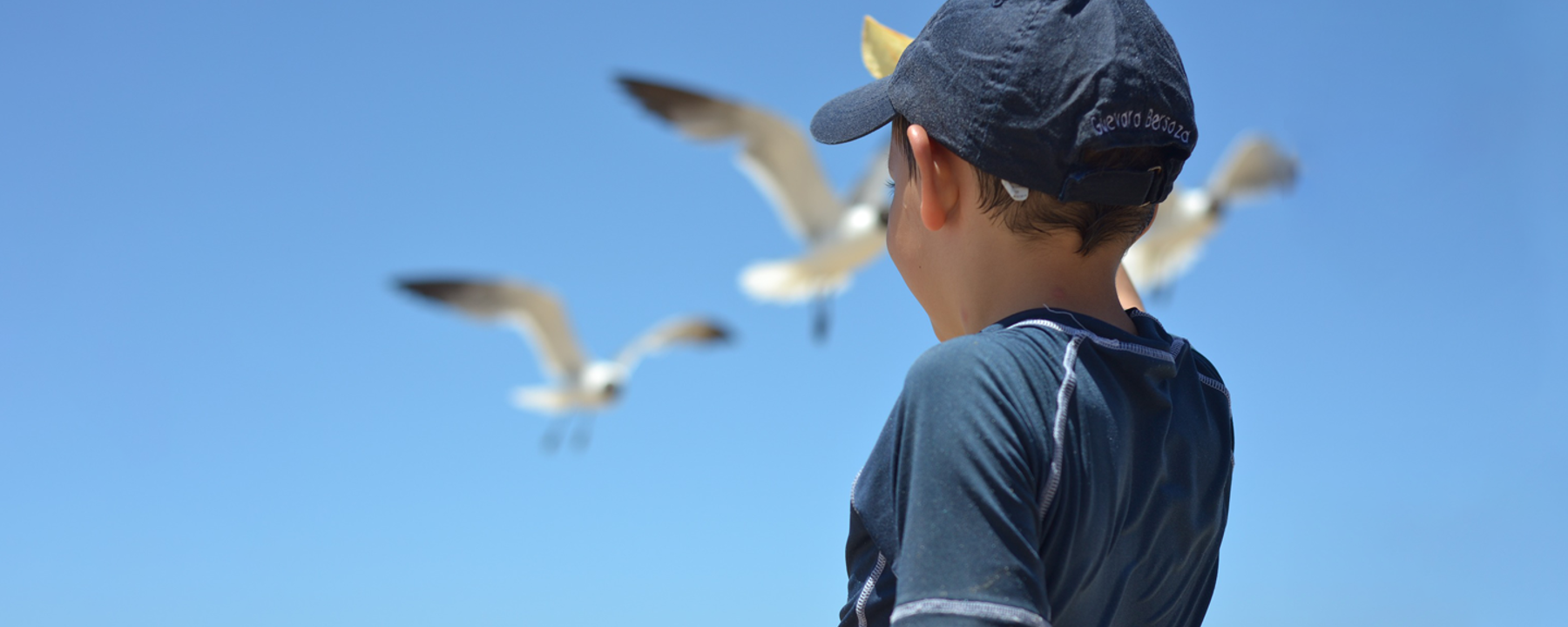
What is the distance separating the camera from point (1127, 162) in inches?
35.0

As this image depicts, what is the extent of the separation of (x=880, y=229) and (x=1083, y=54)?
29.4ft

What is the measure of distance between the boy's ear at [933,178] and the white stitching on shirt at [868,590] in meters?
0.25

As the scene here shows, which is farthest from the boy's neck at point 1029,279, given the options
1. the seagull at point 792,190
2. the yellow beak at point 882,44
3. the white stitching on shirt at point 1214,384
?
the seagull at point 792,190

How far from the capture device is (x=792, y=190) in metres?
10.1

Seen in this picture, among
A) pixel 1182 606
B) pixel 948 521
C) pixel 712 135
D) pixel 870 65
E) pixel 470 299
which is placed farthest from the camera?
pixel 470 299

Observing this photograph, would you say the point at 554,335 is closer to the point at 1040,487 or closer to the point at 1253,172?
the point at 1253,172

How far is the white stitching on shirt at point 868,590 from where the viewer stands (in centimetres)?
87

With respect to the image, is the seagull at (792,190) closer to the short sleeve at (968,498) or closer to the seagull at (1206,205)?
the seagull at (1206,205)

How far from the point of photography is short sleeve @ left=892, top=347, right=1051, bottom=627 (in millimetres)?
740

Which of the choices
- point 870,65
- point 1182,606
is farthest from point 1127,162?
point 870,65

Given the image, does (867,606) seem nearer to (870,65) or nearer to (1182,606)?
(1182,606)

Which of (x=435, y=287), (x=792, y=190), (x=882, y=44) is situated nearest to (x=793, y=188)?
(x=792, y=190)

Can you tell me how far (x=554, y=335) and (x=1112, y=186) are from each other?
12672 mm

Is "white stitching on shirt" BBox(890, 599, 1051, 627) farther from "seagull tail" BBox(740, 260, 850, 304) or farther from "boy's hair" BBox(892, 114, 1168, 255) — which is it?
"seagull tail" BBox(740, 260, 850, 304)
